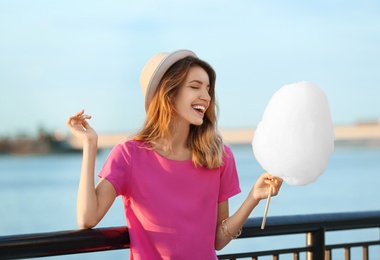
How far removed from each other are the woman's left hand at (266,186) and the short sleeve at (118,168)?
1.66 ft

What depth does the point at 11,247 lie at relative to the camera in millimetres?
2838

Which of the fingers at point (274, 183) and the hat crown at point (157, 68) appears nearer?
the fingers at point (274, 183)

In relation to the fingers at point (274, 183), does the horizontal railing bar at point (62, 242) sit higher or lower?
lower

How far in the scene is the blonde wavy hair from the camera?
9.79 ft

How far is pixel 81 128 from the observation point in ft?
9.37

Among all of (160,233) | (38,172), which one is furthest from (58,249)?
(38,172)

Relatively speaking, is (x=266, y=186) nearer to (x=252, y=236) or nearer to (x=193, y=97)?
(x=193, y=97)

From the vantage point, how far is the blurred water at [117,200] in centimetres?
3606

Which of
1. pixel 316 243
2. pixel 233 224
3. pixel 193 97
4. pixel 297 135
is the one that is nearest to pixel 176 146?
pixel 193 97

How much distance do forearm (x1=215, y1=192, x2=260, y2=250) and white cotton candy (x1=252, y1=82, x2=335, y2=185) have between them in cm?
26

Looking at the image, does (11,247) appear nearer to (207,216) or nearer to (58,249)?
(58,249)

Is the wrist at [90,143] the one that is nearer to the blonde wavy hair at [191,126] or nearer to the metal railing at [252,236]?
the blonde wavy hair at [191,126]

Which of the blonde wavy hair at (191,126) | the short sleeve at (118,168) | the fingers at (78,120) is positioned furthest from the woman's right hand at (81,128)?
the blonde wavy hair at (191,126)

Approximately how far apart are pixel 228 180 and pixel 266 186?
255 millimetres
